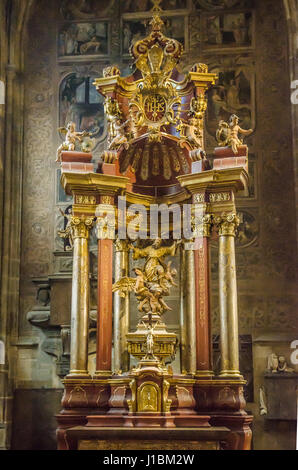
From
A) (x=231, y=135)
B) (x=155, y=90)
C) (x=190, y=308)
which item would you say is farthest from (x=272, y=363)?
(x=155, y=90)

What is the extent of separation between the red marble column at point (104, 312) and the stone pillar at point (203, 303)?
1.42 metres

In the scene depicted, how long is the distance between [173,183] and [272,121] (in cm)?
456

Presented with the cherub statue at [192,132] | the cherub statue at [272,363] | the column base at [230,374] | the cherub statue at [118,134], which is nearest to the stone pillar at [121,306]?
the cherub statue at [118,134]

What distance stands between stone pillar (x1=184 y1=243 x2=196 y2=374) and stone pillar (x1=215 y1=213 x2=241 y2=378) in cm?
59

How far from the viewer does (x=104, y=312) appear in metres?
11.9

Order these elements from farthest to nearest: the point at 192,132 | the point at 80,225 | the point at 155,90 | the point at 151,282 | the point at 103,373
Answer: the point at 155,90 → the point at 192,132 → the point at 151,282 → the point at 80,225 → the point at 103,373

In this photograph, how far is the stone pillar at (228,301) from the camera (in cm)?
1168

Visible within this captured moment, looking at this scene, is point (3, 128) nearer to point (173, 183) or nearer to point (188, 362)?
point (173, 183)

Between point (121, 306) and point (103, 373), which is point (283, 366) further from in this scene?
point (103, 373)

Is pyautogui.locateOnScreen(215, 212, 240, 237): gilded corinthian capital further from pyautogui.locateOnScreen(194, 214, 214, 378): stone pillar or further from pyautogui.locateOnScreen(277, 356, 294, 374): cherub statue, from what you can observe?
pyautogui.locateOnScreen(277, 356, 294, 374): cherub statue

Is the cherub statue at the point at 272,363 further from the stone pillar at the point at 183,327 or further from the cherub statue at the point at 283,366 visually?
the stone pillar at the point at 183,327

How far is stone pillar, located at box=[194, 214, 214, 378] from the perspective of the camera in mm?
11750

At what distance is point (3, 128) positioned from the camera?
16797 mm

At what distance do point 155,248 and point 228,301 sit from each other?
160 centimetres
